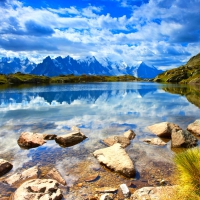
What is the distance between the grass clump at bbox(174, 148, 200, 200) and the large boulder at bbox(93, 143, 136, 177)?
224 inches

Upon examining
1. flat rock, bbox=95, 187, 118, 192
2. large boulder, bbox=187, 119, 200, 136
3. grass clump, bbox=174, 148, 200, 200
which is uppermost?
grass clump, bbox=174, 148, 200, 200

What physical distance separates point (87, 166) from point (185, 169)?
8720 mm

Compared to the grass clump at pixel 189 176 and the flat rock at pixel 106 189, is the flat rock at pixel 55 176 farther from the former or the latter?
the grass clump at pixel 189 176

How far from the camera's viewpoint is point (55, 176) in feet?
46.9

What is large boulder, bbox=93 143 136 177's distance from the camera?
573 inches

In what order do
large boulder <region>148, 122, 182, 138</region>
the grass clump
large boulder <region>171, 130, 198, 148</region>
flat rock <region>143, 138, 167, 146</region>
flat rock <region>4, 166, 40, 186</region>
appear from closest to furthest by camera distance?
the grass clump, flat rock <region>4, 166, 40, 186</region>, large boulder <region>171, 130, 198, 148</region>, flat rock <region>143, 138, 167, 146</region>, large boulder <region>148, 122, 182, 138</region>

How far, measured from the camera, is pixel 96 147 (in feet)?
66.0

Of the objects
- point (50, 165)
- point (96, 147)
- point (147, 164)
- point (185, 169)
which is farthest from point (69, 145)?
point (185, 169)

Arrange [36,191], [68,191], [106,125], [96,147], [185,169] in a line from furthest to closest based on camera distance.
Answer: [106,125] → [96,147] → [68,191] → [36,191] → [185,169]

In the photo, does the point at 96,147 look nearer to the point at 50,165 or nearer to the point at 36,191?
the point at 50,165

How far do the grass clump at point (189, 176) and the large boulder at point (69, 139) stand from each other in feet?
44.6

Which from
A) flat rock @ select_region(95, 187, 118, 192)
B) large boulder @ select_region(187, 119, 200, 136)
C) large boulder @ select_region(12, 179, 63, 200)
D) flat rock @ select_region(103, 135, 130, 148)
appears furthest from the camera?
large boulder @ select_region(187, 119, 200, 136)

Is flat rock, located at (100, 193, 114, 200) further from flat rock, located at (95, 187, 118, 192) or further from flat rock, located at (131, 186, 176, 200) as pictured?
flat rock, located at (131, 186, 176, 200)

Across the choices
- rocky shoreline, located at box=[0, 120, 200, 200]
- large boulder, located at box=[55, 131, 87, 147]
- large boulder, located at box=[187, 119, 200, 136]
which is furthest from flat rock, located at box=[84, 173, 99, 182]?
large boulder, located at box=[187, 119, 200, 136]
